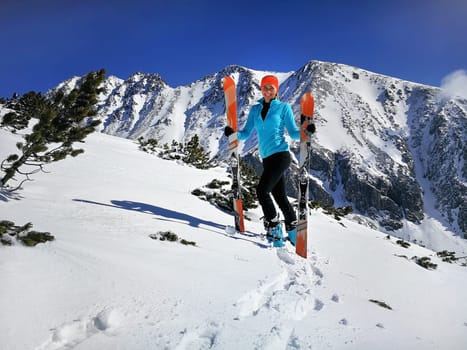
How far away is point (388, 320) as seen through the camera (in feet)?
10.7

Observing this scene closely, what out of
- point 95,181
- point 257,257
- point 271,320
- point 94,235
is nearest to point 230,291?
point 271,320

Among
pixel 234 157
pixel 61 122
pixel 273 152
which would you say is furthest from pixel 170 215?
pixel 61 122

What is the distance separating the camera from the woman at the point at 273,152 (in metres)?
6.00

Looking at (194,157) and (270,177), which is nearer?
(270,177)

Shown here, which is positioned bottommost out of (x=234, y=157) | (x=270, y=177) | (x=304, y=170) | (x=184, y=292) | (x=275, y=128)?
(x=184, y=292)

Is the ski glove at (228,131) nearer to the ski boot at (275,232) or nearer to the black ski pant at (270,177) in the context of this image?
the black ski pant at (270,177)

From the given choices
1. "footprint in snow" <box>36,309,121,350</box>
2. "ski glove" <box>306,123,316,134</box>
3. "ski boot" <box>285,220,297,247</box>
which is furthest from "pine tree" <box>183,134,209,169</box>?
"footprint in snow" <box>36,309,121,350</box>

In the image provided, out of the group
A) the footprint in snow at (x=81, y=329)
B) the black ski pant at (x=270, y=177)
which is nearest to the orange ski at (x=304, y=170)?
the black ski pant at (x=270, y=177)

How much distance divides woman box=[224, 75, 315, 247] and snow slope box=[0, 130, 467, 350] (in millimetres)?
636

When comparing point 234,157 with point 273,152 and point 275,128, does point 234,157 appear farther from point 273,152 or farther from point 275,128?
point 275,128

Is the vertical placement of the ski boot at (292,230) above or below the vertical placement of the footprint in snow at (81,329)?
above

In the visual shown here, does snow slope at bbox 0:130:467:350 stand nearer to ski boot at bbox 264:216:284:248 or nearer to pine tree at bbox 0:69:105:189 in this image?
ski boot at bbox 264:216:284:248

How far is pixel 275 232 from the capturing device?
605 centimetres

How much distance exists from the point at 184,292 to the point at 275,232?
331cm
